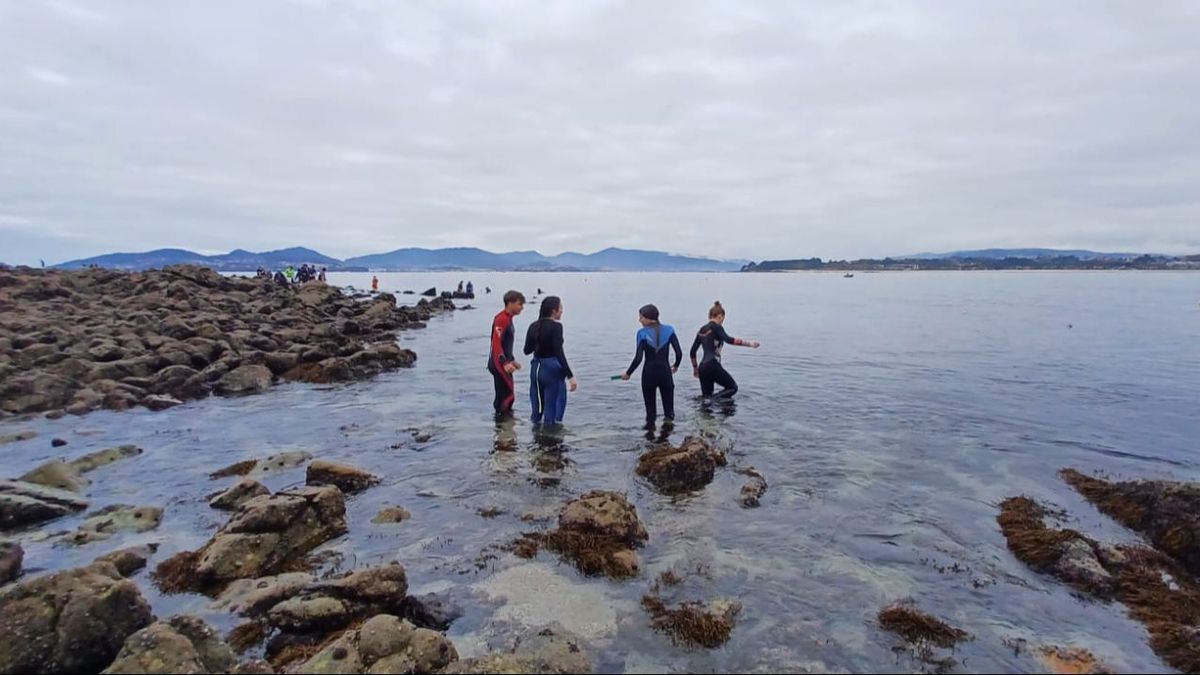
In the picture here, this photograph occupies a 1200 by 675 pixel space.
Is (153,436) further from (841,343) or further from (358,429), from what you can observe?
(841,343)

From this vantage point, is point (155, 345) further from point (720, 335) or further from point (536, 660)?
point (536, 660)

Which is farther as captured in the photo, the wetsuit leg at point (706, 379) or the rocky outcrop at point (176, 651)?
the wetsuit leg at point (706, 379)

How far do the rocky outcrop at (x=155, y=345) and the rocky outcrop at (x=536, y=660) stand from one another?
51.4 ft

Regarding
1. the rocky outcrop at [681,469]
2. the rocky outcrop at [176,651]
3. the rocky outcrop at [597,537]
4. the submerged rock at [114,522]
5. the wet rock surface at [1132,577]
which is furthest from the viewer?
the rocky outcrop at [681,469]

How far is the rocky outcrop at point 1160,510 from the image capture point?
7.99 metres

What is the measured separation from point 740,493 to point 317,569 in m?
6.54

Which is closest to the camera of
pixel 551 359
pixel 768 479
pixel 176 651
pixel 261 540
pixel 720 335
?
pixel 176 651

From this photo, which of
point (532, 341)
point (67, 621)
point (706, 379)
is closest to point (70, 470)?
point (67, 621)

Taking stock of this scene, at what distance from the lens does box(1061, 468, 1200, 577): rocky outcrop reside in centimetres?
799

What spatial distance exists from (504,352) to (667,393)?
163 inches

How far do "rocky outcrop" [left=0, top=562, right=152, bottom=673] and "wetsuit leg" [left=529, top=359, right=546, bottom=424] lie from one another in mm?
8508

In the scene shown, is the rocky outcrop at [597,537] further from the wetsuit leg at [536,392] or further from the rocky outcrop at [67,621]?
the wetsuit leg at [536,392]

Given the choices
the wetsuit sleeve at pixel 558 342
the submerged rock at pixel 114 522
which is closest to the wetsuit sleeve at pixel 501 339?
the wetsuit sleeve at pixel 558 342

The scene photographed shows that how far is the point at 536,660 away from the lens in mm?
5273
